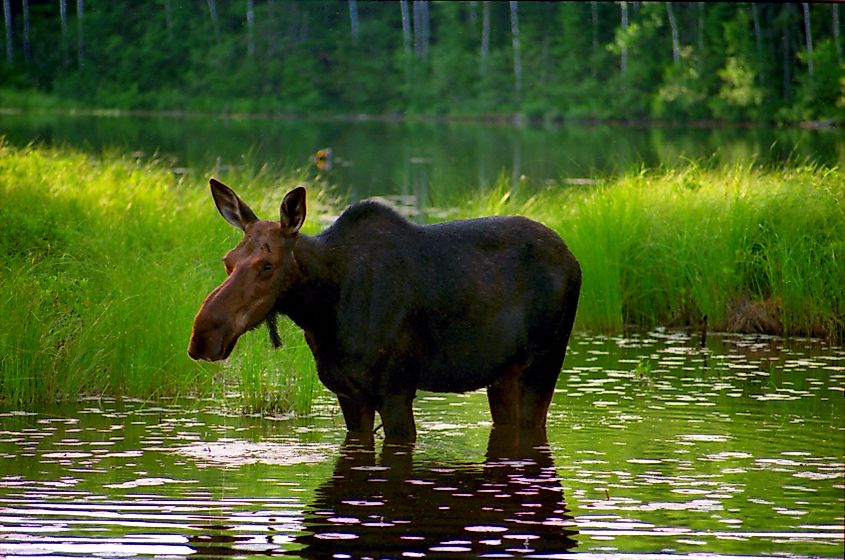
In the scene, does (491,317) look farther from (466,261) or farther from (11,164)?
(11,164)

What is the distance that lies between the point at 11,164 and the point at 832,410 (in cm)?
974

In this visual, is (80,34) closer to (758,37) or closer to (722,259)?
(758,37)

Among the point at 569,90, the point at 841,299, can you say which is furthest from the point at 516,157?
the point at 841,299

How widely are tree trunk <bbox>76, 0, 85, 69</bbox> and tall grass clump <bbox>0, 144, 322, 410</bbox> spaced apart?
31449mm

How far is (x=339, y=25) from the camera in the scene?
84.8 meters

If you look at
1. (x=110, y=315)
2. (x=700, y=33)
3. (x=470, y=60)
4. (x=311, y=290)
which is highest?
(x=700, y=33)

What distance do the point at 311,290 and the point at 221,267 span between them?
544 centimetres

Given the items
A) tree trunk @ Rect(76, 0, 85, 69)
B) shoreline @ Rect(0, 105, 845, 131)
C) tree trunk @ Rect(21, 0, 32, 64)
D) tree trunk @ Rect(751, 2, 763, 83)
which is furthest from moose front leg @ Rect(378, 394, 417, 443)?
tree trunk @ Rect(751, 2, 763, 83)

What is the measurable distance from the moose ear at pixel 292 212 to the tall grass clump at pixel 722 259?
291 inches

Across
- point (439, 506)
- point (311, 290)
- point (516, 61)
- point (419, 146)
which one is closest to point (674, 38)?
point (516, 61)

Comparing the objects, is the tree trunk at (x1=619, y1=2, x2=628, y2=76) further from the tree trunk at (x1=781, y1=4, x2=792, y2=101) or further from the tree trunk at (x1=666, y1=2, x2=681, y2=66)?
the tree trunk at (x1=781, y1=4, x2=792, y2=101)

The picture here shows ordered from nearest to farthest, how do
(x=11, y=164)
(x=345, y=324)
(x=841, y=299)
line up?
(x=345, y=324)
(x=841, y=299)
(x=11, y=164)

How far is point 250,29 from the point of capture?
258 ft

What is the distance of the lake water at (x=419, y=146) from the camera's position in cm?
3866
